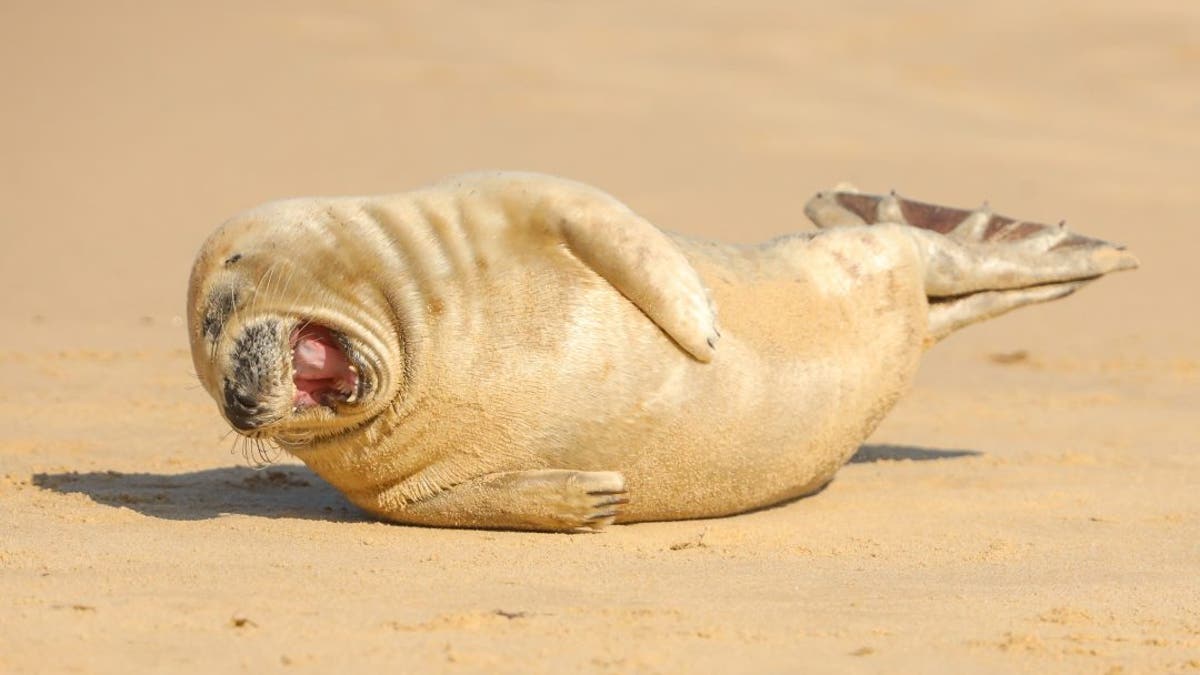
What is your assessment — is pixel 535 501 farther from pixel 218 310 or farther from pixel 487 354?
pixel 218 310

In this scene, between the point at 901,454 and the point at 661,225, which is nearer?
the point at 901,454

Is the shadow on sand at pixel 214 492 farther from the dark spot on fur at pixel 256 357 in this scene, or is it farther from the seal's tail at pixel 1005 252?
the seal's tail at pixel 1005 252

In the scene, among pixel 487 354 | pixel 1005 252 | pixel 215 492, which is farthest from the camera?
pixel 1005 252

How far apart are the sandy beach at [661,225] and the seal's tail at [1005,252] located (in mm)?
687

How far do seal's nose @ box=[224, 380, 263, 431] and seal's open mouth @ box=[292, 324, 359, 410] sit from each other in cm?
20

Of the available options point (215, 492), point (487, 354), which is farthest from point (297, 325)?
point (215, 492)

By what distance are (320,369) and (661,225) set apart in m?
11.3

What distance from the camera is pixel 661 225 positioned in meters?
16.2

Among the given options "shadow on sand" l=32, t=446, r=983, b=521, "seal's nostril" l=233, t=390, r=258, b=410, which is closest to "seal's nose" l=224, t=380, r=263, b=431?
"seal's nostril" l=233, t=390, r=258, b=410

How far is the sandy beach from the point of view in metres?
3.90

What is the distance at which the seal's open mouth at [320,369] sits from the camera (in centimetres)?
509

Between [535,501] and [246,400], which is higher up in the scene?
[246,400]

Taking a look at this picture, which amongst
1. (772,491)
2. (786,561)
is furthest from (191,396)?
(786,561)

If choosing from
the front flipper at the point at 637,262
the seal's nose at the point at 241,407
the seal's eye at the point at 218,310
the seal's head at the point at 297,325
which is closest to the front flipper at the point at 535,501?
the seal's head at the point at 297,325
